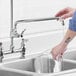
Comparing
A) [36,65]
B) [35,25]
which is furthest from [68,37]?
[35,25]

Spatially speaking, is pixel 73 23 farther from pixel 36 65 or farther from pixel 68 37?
pixel 36 65

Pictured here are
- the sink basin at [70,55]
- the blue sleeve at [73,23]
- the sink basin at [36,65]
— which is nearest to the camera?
the blue sleeve at [73,23]

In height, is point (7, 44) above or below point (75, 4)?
below

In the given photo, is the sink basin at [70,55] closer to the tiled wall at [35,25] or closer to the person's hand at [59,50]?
the tiled wall at [35,25]

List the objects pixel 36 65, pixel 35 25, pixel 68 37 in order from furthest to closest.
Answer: pixel 35 25, pixel 36 65, pixel 68 37

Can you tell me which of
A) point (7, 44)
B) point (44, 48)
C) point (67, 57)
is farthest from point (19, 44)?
point (67, 57)

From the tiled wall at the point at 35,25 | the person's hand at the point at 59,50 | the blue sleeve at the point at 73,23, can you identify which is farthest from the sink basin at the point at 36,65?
the blue sleeve at the point at 73,23

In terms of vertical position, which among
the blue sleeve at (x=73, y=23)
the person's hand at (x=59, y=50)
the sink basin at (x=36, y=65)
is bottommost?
the sink basin at (x=36, y=65)

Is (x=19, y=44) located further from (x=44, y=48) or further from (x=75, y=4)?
(x=75, y=4)

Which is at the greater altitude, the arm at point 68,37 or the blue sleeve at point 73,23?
the blue sleeve at point 73,23

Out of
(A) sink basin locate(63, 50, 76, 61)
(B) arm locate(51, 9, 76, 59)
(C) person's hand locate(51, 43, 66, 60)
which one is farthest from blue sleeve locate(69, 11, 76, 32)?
(A) sink basin locate(63, 50, 76, 61)

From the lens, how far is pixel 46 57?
7.14ft

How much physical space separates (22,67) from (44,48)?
299 mm

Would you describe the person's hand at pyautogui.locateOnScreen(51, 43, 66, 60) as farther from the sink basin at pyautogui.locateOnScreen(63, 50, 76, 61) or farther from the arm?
the sink basin at pyautogui.locateOnScreen(63, 50, 76, 61)
